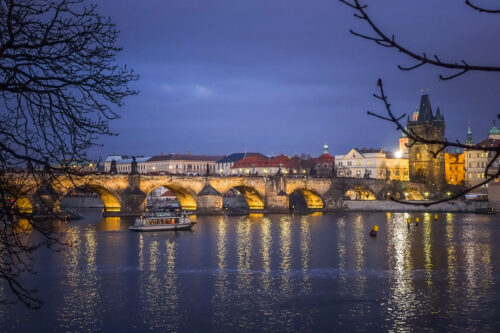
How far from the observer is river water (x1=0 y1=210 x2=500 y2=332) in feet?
47.3

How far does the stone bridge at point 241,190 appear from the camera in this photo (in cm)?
5116

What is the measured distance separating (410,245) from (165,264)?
41.2 feet

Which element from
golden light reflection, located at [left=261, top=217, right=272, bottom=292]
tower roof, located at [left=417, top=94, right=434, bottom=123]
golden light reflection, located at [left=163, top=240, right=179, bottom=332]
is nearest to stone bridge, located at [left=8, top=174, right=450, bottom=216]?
tower roof, located at [left=417, top=94, right=434, bottom=123]

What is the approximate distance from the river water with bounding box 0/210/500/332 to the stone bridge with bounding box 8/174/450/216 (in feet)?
59.5

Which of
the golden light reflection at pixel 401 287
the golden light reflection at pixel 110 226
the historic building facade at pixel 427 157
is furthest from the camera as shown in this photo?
the historic building facade at pixel 427 157

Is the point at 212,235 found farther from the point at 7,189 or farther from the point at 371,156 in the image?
the point at 371,156

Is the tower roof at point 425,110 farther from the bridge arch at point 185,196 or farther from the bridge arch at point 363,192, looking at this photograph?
the bridge arch at point 185,196

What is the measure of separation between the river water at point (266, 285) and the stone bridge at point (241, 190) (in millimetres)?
18131

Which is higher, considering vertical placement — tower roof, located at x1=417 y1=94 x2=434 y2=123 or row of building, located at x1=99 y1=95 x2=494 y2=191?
tower roof, located at x1=417 y1=94 x2=434 y2=123

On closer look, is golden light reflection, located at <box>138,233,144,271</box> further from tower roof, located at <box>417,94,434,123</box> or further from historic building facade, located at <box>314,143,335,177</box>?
historic building facade, located at <box>314,143,335,177</box>

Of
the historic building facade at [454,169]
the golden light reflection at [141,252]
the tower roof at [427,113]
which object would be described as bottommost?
the golden light reflection at [141,252]

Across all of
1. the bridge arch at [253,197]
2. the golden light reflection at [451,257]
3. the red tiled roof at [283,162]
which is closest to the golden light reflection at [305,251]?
the golden light reflection at [451,257]

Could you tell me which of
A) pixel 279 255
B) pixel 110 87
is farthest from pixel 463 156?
pixel 110 87

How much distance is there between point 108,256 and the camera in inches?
1024
